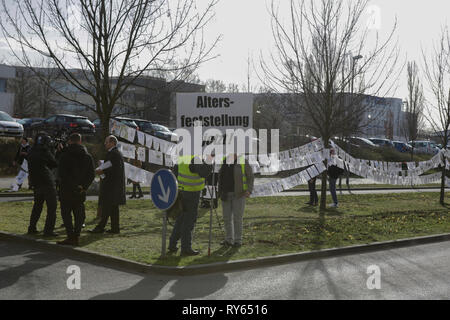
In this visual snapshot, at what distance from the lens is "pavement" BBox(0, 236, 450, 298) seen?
6152 millimetres

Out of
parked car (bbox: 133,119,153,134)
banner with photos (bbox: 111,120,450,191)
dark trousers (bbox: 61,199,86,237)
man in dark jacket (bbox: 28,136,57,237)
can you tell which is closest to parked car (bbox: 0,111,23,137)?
parked car (bbox: 133,119,153,134)

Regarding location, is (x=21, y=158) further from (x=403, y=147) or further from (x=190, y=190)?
(x=403, y=147)

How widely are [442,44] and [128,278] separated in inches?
689

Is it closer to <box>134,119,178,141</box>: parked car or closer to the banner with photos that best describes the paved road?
the banner with photos

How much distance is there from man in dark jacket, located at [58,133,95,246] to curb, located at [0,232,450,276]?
0.39 m

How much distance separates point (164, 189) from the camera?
7.89 m

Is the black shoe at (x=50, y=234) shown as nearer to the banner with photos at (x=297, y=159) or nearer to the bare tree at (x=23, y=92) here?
the banner with photos at (x=297, y=159)

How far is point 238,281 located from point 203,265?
749 mm

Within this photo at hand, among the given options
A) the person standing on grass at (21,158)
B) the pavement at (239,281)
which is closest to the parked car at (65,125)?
the person standing on grass at (21,158)

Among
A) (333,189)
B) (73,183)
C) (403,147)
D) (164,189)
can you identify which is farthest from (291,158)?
(403,147)

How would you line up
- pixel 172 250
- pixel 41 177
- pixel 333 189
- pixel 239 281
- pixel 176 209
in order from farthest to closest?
pixel 333 189 < pixel 41 177 < pixel 172 250 < pixel 176 209 < pixel 239 281

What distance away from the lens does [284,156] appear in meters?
18.5

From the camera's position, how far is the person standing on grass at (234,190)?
30.3 feet

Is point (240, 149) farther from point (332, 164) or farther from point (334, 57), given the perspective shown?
point (332, 164)
